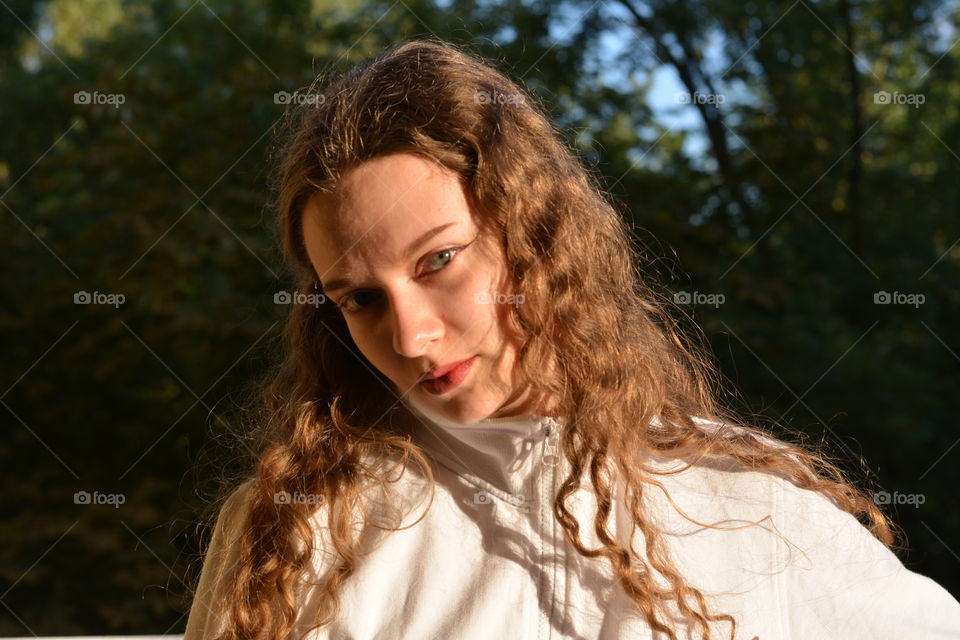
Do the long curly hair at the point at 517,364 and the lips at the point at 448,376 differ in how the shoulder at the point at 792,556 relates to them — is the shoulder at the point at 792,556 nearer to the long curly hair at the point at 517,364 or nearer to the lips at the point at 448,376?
the long curly hair at the point at 517,364

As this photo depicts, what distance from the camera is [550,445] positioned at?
1306 mm

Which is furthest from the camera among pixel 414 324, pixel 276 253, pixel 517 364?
pixel 276 253

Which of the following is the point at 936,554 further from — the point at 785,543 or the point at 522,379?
the point at 522,379

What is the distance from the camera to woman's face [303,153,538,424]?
117cm

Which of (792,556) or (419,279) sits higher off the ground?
(419,279)

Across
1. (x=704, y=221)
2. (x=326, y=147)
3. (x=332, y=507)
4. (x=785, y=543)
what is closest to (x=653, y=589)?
(x=785, y=543)

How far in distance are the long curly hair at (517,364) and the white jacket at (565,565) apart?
3 cm

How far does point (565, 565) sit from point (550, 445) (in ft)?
0.54

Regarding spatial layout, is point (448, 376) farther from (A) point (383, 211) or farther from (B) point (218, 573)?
(B) point (218, 573)

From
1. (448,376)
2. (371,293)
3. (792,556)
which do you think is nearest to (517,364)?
(448,376)

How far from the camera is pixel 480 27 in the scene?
3.42 meters

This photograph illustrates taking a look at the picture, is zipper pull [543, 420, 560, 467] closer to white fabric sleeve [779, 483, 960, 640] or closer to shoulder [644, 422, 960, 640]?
shoulder [644, 422, 960, 640]

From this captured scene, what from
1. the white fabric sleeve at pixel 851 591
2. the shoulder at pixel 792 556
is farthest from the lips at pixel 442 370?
the white fabric sleeve at pixel 851 591

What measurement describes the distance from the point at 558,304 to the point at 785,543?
17.5 inches
